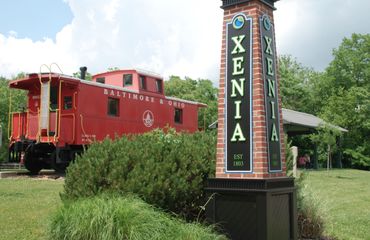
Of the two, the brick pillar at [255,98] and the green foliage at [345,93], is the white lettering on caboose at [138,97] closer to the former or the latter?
the brick pillar at [255,98]

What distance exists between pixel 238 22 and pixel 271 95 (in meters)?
1.12

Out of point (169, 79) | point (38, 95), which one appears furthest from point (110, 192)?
point (169, 79)

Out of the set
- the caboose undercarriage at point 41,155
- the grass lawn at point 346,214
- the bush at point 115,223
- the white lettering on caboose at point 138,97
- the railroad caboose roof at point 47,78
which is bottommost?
the grass lawn at point 346,214

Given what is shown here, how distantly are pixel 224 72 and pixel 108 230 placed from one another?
272cm

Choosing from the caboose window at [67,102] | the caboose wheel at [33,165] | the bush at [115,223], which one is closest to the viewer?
the bush at [115,223]

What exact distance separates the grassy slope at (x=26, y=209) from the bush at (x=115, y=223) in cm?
61

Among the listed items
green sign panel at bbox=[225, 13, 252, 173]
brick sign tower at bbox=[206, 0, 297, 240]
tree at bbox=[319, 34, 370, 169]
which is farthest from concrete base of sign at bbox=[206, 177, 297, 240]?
tree at bbox=[319, 34, 370, 169]

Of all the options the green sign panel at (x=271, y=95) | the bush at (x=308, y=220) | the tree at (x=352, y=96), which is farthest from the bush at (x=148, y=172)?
the tree at (x=352, y=96)

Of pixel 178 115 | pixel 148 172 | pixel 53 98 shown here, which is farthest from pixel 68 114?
pixel 148 172

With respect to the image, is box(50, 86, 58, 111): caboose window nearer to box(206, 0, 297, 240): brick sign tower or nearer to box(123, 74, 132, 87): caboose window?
box(123, 74, 132, 87): caboose window

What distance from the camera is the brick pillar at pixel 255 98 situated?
618cm

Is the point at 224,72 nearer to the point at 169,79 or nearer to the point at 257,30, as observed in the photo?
the point at 257,30

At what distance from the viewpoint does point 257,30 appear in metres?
6.39

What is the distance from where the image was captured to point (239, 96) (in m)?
6.41
